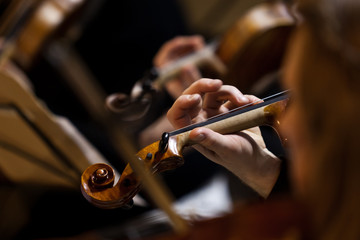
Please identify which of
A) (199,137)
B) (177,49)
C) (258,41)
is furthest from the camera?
(177,49)

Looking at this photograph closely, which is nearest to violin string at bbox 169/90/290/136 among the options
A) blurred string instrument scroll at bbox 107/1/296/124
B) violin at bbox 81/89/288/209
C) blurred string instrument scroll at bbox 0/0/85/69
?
violin at bbox 81/89/288/209

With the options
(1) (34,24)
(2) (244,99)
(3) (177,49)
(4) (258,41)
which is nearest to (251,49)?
(4) (258,41)

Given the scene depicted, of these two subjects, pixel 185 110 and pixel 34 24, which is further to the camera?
pixel 34 24

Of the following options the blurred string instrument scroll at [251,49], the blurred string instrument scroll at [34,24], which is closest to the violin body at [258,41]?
the blurred string instrument scroll at [251,49]

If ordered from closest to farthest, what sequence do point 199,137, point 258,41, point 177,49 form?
point 199,137 → point 258,41 → point 177,49

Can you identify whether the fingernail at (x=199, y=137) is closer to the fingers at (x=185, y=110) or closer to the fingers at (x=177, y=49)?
the fingers at (x=185, y=110)

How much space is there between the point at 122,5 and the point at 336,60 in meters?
1.34

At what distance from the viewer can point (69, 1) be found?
1.27 metres

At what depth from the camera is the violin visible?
18.1 inches

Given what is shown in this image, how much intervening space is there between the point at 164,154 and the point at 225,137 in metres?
0.08

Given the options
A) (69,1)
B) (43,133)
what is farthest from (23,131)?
(69,1)

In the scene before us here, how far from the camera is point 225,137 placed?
1.51 feet

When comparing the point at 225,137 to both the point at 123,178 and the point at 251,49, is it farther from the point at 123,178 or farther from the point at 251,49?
the point at 251,49

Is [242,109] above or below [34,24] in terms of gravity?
below
